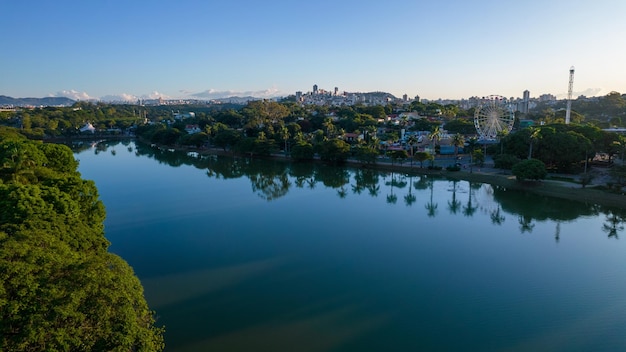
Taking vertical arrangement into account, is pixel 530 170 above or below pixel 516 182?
above

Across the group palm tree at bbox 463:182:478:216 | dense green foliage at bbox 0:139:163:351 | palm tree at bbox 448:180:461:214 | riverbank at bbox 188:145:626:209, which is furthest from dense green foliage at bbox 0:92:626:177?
dense green foliage at bbox 0:139:163:351

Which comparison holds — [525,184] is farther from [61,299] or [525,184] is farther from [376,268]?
[61,299]

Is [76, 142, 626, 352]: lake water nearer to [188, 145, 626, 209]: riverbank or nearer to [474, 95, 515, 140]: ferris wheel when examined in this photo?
[188, 145, 626, 209]: riverbank

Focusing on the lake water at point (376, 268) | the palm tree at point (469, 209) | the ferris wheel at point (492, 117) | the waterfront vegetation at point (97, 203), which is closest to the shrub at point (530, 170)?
the waterfront vegetation at point (97, 203)

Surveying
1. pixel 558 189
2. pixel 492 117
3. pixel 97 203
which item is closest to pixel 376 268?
pixel 97 203

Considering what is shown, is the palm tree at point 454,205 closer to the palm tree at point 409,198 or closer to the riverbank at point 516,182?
the palm tree at point 409,198

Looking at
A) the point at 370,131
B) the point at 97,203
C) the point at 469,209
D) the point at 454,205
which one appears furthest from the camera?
the point at 370,131

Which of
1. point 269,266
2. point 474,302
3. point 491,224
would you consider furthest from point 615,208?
point 269,266
